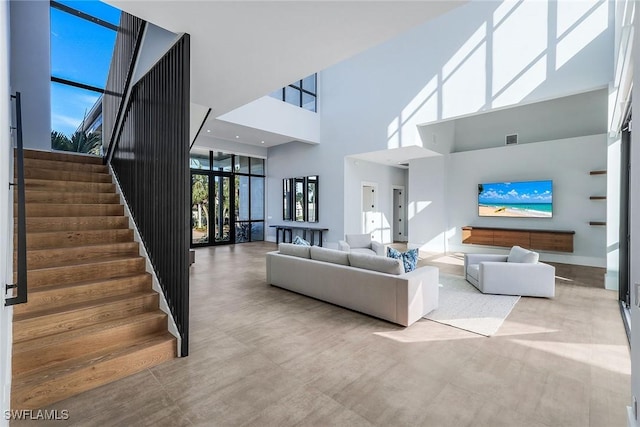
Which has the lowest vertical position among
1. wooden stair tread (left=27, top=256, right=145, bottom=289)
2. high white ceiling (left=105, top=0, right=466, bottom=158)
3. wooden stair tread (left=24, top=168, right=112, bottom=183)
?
wooden stair tread (left=27, top=256, right=145, bottom=289)

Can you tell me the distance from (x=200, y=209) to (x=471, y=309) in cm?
844

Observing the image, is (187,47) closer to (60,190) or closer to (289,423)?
(60,190)

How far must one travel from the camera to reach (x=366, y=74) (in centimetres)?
870

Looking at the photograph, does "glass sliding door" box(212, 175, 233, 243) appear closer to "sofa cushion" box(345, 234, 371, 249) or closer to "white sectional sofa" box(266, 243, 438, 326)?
"sofa cushion" box(345, 234, 371, 249)

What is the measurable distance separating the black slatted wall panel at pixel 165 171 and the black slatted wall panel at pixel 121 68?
360 mm

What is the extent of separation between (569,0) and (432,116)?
9.76 feet

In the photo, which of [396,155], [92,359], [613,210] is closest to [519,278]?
[613,210]

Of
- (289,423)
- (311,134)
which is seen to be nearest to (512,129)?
(311,134)

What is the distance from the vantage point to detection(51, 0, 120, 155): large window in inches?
265

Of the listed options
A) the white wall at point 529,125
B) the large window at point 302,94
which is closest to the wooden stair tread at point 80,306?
the white wall at point 529,125

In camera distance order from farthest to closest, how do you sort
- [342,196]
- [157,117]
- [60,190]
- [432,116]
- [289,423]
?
[342,196]
[432,116]
[60,190]
[157,117]
[289,423]

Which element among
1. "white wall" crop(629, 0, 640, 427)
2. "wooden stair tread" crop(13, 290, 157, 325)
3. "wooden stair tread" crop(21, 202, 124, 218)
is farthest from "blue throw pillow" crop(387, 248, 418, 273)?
"wooden stair tread" crop(21, 202, 124, 218)

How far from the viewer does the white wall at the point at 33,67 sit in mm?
5785

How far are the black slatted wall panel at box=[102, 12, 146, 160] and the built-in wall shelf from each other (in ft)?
26.9
